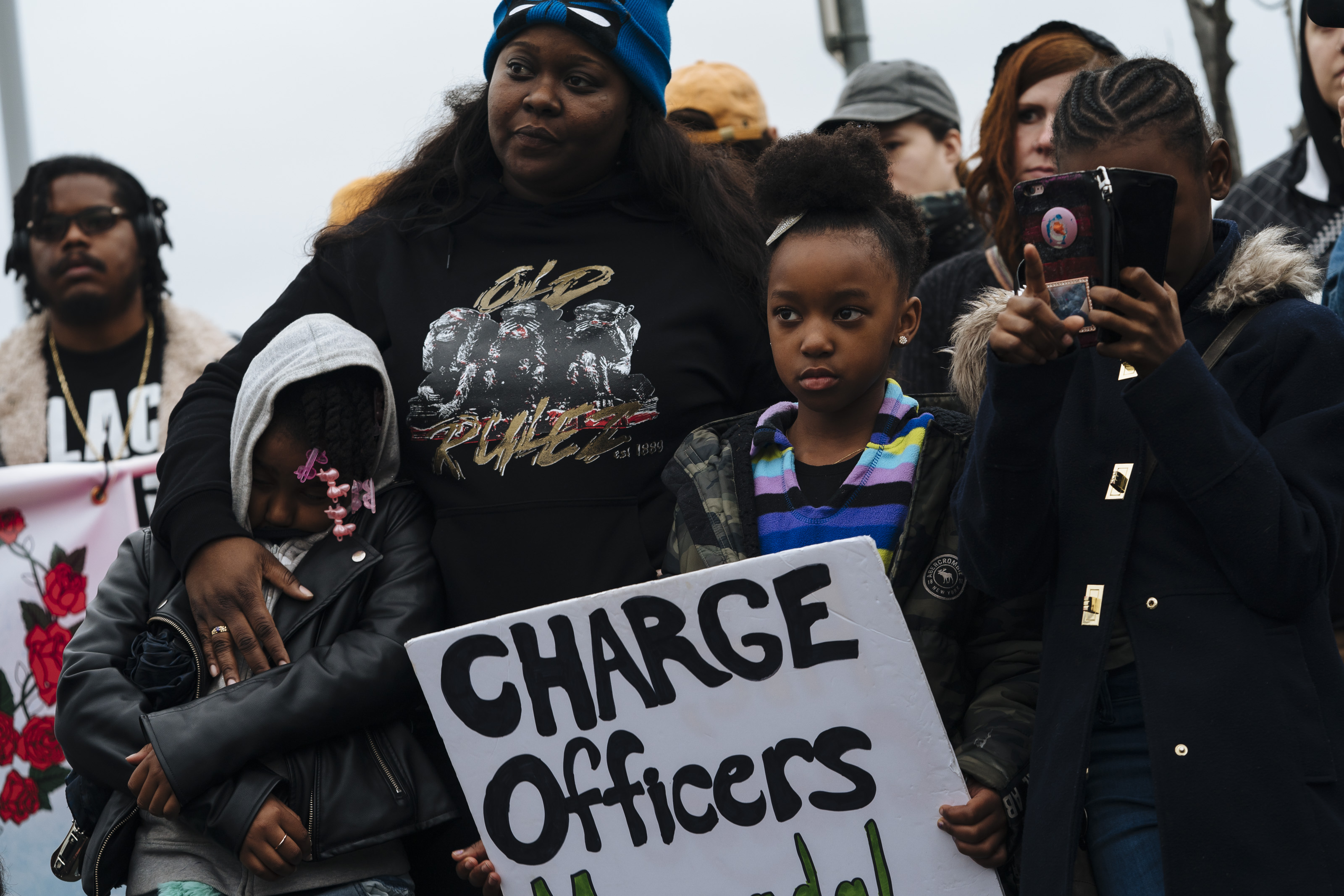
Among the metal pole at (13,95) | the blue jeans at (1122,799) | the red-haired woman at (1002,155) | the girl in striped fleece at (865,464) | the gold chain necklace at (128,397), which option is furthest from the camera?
the metal pole at (13,95)

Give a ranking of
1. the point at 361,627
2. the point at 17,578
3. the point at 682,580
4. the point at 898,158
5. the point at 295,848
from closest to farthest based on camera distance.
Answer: the point at 682,580 < the point at 295,848 < the point at 361,627 < the point at 17,578 < the point at 898,158

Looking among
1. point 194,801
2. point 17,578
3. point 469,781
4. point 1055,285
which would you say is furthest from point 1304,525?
point 17,578

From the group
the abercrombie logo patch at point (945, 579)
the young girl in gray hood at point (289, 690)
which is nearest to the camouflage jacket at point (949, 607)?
the abercrombie logo patch at point (945, 579)

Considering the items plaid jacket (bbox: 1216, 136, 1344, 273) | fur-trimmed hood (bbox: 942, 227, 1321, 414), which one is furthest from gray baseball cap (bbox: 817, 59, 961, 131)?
fur-trimmed hood (bbox: 942, 227, 1321, 414)

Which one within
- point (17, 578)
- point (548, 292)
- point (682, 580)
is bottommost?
point (17, 578)

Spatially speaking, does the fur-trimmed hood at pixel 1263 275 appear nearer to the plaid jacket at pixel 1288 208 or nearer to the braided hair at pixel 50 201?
the plaid jacket at pixel 1288 208

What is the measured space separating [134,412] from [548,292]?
2540 millimetres

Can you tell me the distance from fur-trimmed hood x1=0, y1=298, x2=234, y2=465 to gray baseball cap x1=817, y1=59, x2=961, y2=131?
91.8 inches

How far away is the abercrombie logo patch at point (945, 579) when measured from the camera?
7.62ft

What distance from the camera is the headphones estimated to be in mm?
5066

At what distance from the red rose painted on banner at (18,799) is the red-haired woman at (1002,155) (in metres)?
2.87

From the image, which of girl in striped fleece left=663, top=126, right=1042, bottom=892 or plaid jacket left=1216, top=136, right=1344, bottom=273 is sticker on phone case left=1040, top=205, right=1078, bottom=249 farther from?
plaid jacket left=1216, top=136, right=1344, bottom=273

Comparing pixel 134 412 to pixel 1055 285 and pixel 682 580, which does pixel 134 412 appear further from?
pixel 1055 285

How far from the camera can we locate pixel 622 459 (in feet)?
8.82
